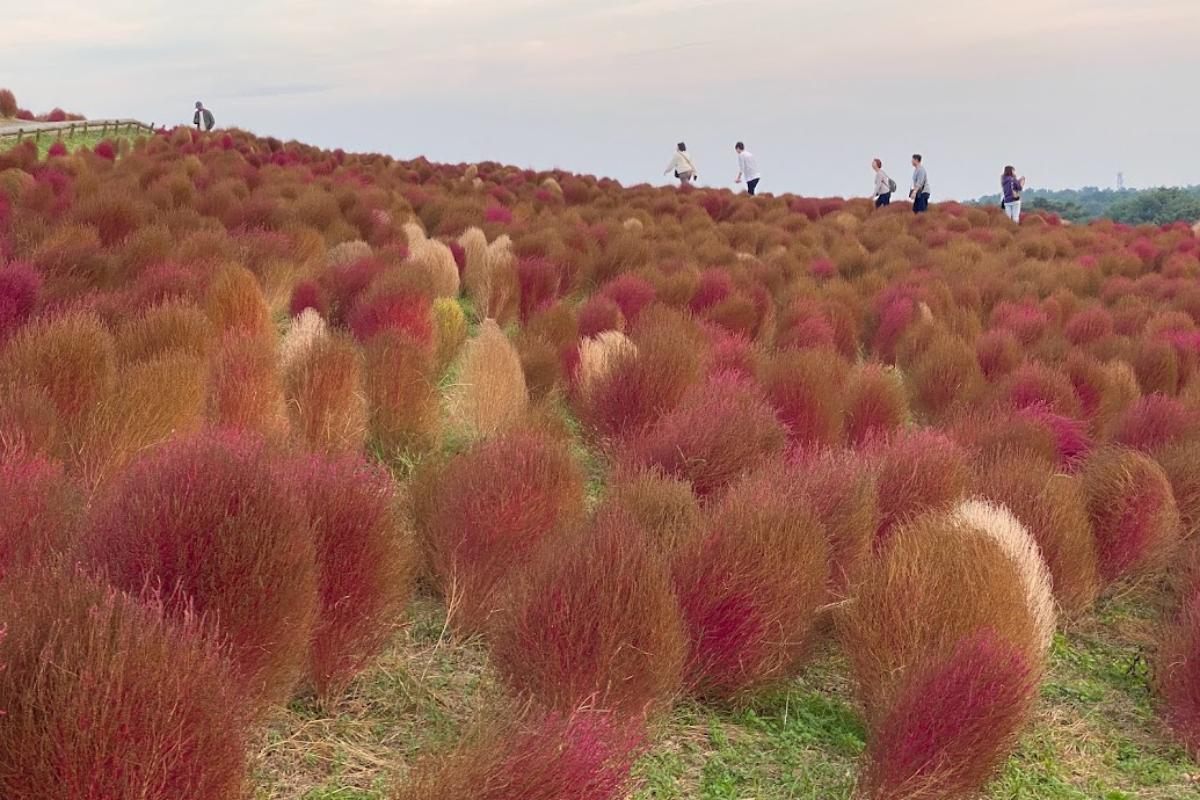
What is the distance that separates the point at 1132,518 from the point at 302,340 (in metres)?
3.60

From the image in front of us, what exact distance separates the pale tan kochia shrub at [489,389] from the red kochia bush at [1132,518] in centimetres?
252

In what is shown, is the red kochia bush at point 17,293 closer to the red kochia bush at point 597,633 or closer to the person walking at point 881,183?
the red kochia bush at point 597,633

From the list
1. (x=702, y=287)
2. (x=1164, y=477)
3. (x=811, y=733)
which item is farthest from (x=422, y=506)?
(x=702, y=287)

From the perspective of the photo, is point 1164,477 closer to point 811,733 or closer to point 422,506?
A: point 811,733

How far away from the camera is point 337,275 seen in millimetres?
7012

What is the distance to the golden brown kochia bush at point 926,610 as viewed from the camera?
2914mm

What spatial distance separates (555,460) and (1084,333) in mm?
6286

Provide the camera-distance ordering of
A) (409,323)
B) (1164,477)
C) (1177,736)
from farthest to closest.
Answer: (409,323) < (1164,477) < (1177,736)

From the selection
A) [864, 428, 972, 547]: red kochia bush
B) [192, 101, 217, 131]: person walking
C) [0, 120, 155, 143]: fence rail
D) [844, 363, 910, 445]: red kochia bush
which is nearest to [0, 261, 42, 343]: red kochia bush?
[864, 428, 972, 547]: red kochia bush

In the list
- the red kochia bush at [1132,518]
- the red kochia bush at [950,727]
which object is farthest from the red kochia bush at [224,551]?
the red kochia bush at [1132,518]

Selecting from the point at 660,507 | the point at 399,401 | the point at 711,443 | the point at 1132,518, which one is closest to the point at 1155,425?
the point at 1132,518

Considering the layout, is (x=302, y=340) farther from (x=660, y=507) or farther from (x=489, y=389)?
(x=660, y=507)

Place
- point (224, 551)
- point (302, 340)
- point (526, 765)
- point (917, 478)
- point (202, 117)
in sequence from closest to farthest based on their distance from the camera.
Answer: point (526, 765) < point (224, 551) < point (917, 478) < point (302, 340) < point (202, 117)

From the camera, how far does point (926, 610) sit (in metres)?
2.96
